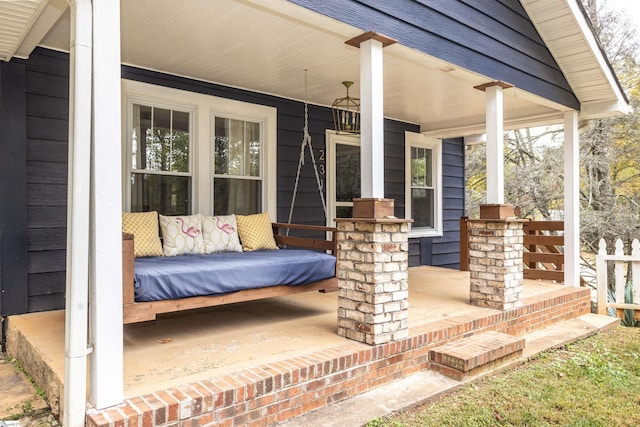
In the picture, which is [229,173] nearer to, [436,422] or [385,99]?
[385,99]

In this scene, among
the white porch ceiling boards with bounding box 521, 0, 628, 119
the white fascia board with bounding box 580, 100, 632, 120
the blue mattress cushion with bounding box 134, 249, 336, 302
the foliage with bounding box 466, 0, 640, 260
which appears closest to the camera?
the blue mattress cushion with bounding box 134, 249, 336, 302

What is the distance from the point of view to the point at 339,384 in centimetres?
285

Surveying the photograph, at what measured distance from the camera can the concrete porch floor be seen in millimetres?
2596

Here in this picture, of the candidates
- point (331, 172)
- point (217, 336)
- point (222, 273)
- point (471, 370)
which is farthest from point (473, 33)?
point (217, 336)

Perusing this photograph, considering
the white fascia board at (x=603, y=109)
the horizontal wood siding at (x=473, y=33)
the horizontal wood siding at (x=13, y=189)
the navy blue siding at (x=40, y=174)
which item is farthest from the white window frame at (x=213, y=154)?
the white fascia board at (x=603, y=109)

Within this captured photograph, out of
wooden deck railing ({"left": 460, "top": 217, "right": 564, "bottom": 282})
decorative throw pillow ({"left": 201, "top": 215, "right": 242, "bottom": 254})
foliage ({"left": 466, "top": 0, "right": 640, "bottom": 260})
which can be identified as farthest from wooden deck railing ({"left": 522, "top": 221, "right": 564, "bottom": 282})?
decorative throw pillow ({"left": 201, "top": 215, "right": 242, "bottom": 254})

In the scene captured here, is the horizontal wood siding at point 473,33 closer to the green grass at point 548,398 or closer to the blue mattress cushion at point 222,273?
the blue mattress cushion at point 222,273

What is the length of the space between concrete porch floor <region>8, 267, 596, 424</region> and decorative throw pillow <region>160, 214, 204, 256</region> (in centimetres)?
57

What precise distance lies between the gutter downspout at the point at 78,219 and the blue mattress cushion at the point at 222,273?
79 centimetres

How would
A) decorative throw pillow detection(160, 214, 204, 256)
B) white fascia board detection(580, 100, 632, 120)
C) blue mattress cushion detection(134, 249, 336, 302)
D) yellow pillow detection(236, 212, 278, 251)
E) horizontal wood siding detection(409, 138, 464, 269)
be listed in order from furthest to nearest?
horizontal wood siding detection(409, 138, 464, 269)
white fascia board detection(580, 100, 632, 120)
yellow pillow detection(236, 212, 278, 251)
decorative throw pillow detection(160, 214, 204, 256)
blue mattress cushion detection(134, 249, 336, 302)

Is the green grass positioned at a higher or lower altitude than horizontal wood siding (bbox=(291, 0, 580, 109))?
lower

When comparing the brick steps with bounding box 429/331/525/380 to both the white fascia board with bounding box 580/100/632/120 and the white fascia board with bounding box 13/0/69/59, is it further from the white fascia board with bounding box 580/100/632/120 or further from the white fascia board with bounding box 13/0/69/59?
the white fascia board with bounding box 580/100/632/120

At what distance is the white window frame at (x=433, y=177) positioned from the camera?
7.34 metres

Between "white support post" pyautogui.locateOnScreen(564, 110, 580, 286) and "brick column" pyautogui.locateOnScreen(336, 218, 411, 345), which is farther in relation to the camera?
"white support post" pyautogui.locateOnScreen(564, 110, 580, 286)
